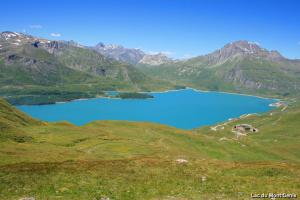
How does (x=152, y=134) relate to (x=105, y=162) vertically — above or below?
below

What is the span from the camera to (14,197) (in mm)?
33469

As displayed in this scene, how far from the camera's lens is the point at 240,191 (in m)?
36.8

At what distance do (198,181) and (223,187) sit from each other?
12.0ft

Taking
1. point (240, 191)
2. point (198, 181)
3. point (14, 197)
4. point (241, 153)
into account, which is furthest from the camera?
point (241, 153)

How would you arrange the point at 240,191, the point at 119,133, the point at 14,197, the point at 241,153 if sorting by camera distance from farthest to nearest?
1. the point at 119,133
2. the point at 241,153
3. the point at 240,191
4. the point at 14,197

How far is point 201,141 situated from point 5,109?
79540 millimetres

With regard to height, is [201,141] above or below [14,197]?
below

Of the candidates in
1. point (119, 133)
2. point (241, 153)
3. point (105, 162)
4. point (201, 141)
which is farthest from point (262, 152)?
point (105, 162)

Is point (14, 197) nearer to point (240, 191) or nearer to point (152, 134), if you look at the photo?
point (240, 191)

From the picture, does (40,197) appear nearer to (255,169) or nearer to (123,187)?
(123,187)

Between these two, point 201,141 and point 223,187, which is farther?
point 201,141

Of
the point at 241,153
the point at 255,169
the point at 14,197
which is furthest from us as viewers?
the point at 241,153

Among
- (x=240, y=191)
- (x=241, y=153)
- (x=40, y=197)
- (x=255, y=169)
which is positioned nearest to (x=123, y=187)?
(x=40, y=197)

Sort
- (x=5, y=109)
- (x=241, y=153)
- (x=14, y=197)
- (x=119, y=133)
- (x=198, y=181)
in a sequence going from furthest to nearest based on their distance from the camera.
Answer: (x=5, y=109) → (x=119, y=133) → (x=241, y=153) → (x=198, y=181) → (x=14, y=197)
